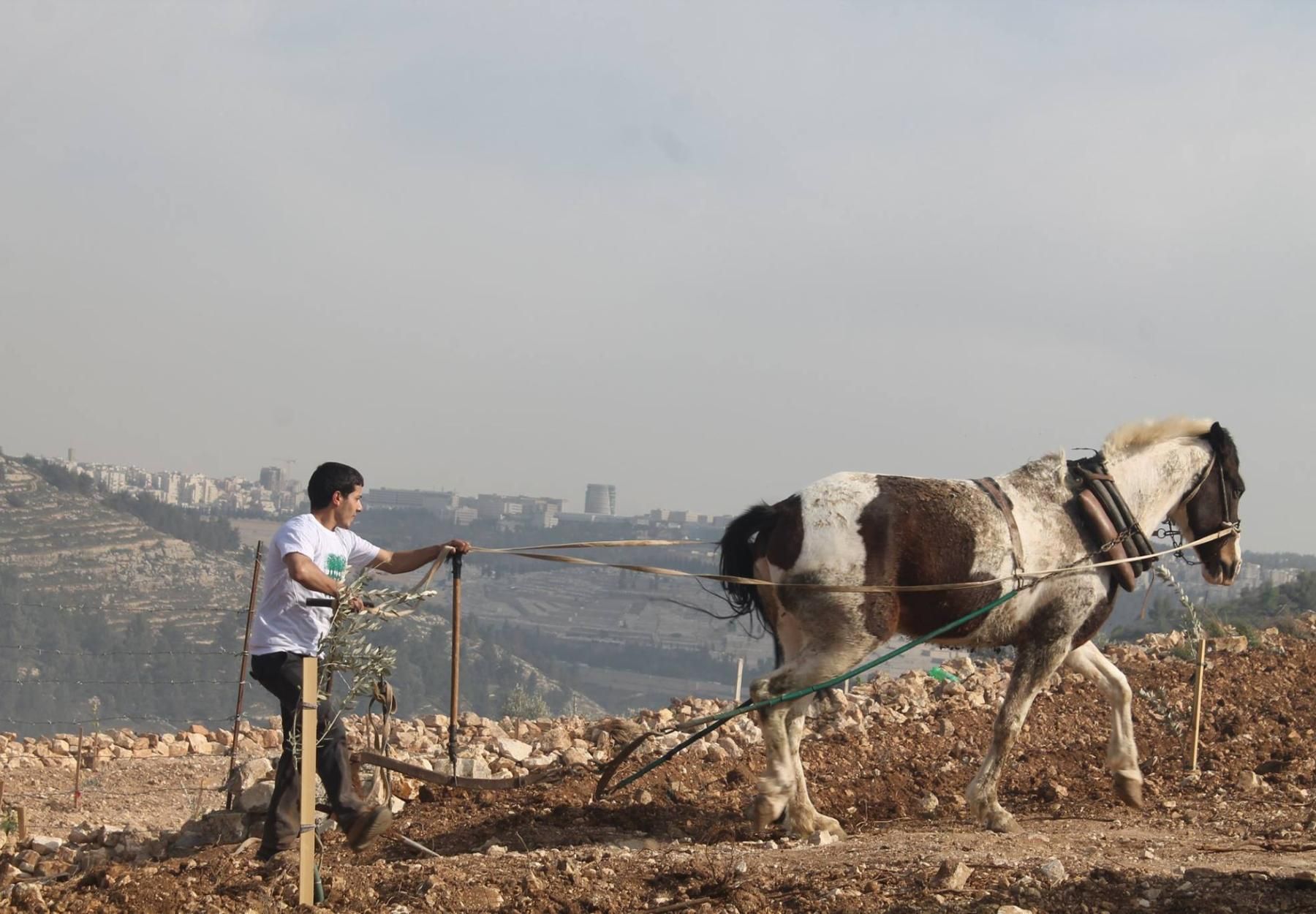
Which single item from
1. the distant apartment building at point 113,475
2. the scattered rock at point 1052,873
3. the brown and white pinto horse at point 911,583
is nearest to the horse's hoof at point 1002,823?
the brown and white pinto horse at point 911,583

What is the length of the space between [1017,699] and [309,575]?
3.70 meters

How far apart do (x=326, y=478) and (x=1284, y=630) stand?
45.8 feet

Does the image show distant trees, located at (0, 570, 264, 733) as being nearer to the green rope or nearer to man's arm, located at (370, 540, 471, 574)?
man's arm, located at (370, 540, 471, 574)

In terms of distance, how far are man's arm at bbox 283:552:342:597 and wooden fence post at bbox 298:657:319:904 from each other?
18.4 inches

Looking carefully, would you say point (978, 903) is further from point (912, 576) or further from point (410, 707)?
point (410, 707)

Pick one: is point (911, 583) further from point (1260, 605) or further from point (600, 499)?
point (600, 499)

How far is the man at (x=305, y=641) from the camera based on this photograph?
18.6 feet

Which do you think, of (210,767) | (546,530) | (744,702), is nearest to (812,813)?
(744,702)

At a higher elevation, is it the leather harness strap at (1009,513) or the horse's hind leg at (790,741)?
the leather harness strap at (1009,513)

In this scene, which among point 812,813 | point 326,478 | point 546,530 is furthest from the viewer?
point 546,530

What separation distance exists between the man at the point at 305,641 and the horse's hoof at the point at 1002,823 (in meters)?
3.01

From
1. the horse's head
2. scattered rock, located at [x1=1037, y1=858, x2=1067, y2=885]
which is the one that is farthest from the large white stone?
scattered rock, located at [x1=1037, y1=858, x2=1067, y2=885]

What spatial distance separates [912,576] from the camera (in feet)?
21.2

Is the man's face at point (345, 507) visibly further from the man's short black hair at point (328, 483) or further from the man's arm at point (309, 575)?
the man's arm at point (309, 575)
